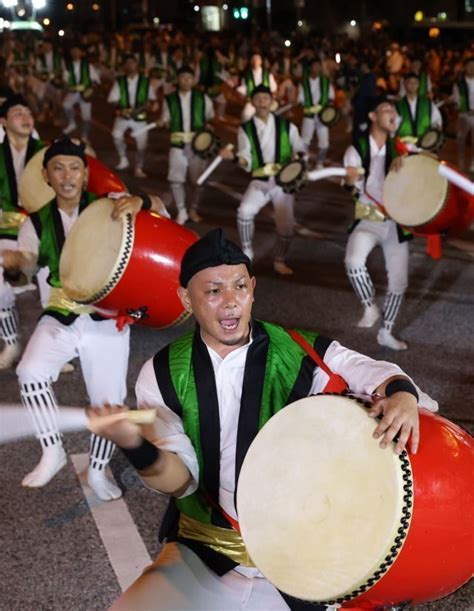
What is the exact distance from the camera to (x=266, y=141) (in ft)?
21.1

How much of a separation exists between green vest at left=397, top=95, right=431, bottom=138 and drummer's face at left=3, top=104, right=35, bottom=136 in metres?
3.92

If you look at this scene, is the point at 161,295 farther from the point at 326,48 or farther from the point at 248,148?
the point at 326,48

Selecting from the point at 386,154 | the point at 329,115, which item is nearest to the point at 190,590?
the point at 386,154

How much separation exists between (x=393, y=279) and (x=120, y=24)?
43.8 m

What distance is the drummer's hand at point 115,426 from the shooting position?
1936 millimetres

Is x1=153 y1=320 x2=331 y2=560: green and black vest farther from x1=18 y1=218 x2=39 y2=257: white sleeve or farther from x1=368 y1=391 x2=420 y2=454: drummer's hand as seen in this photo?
x1=18 y1=218 x2=39 y2=257: white sleeve

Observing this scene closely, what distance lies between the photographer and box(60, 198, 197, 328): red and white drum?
11.4 feet

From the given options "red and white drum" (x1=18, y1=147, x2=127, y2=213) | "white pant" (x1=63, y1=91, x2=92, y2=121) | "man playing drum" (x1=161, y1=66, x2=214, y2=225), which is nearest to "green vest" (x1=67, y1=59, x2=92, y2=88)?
"white pant" (x1=63, y1=91, x2=92, y2=121)

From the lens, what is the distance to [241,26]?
3712 cm

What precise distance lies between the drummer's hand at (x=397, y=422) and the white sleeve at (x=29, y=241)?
2041 millimetres

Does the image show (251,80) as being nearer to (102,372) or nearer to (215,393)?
(102,372)

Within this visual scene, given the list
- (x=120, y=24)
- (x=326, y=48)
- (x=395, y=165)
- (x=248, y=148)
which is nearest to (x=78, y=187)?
(x=395, y=165)

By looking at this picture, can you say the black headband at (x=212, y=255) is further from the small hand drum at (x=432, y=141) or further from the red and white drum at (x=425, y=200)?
the small hand drum at (x=432, y=141)

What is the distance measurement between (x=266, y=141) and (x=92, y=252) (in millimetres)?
3150
